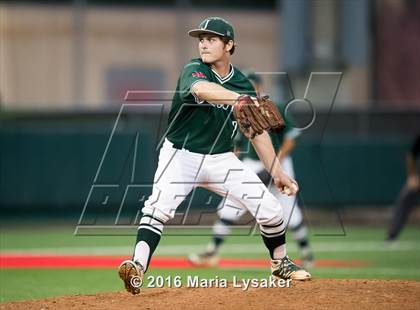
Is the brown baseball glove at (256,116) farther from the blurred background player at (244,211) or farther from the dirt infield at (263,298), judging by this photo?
the blurred background player at (244,211)

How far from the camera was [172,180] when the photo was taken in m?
7.24

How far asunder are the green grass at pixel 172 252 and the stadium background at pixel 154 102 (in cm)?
10

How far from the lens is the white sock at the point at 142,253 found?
7.09 m

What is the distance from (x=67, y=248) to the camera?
13.9m

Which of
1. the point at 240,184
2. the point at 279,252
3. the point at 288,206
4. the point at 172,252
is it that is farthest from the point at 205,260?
the point at 240,184

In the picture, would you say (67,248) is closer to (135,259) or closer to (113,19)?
(135,259)

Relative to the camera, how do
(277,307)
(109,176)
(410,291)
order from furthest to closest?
(109,176)
(410,291)
(277,307)

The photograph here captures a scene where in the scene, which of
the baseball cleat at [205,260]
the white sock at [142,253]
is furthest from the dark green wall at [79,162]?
the white sock at [142,253]

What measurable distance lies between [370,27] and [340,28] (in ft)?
4.86

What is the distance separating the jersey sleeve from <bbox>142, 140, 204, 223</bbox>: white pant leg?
47 cm

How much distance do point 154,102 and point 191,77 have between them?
40.4ft

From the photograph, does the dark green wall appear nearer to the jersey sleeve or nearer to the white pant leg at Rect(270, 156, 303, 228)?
the white pant leg at Rect(270, 156, 303, 228)

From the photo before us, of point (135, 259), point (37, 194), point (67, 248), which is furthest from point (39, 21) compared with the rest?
point (135, 259)

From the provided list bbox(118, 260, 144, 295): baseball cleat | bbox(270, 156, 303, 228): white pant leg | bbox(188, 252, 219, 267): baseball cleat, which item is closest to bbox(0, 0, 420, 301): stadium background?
bbox(270, 156, 303, 228): white pant leg
